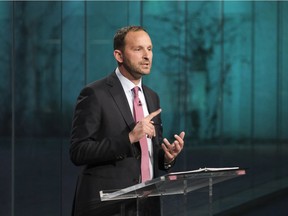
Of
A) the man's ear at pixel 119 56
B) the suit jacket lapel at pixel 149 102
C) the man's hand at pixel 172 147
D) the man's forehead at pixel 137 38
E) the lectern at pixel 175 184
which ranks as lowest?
the lectern at pixel 175 184

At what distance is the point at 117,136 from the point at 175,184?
0.42m

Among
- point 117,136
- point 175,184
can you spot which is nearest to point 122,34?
point 117,136

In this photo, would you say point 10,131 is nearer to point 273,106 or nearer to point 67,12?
point 67,12

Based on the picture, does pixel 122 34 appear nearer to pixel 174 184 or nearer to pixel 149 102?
pixel 149 102

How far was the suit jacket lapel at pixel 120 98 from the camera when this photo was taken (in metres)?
3.12

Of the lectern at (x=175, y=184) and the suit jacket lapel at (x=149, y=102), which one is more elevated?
the suit jacket lapel at (x=149, y=102)

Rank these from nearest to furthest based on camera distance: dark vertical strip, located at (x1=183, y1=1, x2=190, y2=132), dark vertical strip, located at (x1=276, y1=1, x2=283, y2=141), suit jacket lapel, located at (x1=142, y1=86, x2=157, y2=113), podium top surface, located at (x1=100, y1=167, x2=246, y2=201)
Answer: podium top surface, located at (x1=100, y1=167, x2=246, y2=201) < suit jacket lapel, located at (x1=142, y1=86, x2=157, y2=113) < dark vertical strip, located at (x1=183, y1=1, x2=190, y2=132) < dark vertical strip, located at (x1=276, y1=1, x2=283, y2=141)

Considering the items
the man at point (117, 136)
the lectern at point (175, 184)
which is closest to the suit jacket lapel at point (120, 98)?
the man at point (117, 136)

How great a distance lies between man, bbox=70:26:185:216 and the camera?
301 cm

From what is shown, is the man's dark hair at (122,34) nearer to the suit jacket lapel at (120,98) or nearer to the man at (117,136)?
the man at (117,136)

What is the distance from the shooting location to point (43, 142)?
755 centimetres

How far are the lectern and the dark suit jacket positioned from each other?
0.28 metres

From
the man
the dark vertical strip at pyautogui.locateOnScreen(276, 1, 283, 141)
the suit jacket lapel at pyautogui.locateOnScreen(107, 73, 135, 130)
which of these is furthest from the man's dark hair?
the dark vertical strip at pyautogui.locateOnScreen(276, 1, 283, 141)

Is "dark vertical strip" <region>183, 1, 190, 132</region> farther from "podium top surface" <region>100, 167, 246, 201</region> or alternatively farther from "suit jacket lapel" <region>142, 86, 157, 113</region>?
"podium top surface" <region>100, 167, 246, 201</region>
